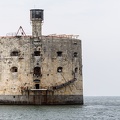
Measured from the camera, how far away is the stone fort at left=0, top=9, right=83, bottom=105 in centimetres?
5450

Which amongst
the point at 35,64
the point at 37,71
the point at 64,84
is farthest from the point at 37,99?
the point at 35,64

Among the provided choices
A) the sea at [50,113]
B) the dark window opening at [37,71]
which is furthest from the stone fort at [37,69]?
the sea at [50,113]

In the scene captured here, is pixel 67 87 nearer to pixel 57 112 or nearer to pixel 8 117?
pixel 57 112

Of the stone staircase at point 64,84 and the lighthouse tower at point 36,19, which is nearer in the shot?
the stone staircase at point 64,84

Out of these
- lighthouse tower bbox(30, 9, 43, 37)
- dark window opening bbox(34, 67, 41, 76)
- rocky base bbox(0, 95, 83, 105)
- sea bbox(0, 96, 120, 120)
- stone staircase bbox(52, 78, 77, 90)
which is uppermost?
lighthouse tower bbox(30, 9, 43, 37)

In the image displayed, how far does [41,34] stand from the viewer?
55562 mm

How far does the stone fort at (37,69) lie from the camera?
54500 millimetres

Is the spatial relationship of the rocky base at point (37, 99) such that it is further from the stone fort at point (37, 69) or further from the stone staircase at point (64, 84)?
the stone staircase at point (64, 84)

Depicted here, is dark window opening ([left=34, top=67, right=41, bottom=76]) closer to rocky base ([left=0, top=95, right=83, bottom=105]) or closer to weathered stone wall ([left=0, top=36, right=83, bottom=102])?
weathered stone wall ([left=0, top=36, right=83, bottom=102])

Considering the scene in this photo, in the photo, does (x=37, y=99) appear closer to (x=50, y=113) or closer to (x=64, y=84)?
(x=64, y=84)

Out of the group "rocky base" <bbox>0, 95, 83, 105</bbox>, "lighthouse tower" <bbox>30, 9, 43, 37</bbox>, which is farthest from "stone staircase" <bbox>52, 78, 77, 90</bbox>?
"lighthouse tower" <bbox>30, 9, 43, 37</bbox>

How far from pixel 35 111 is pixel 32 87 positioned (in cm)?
572

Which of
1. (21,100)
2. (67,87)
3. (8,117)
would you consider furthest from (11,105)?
(8,117)

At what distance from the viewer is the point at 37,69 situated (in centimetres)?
5484
